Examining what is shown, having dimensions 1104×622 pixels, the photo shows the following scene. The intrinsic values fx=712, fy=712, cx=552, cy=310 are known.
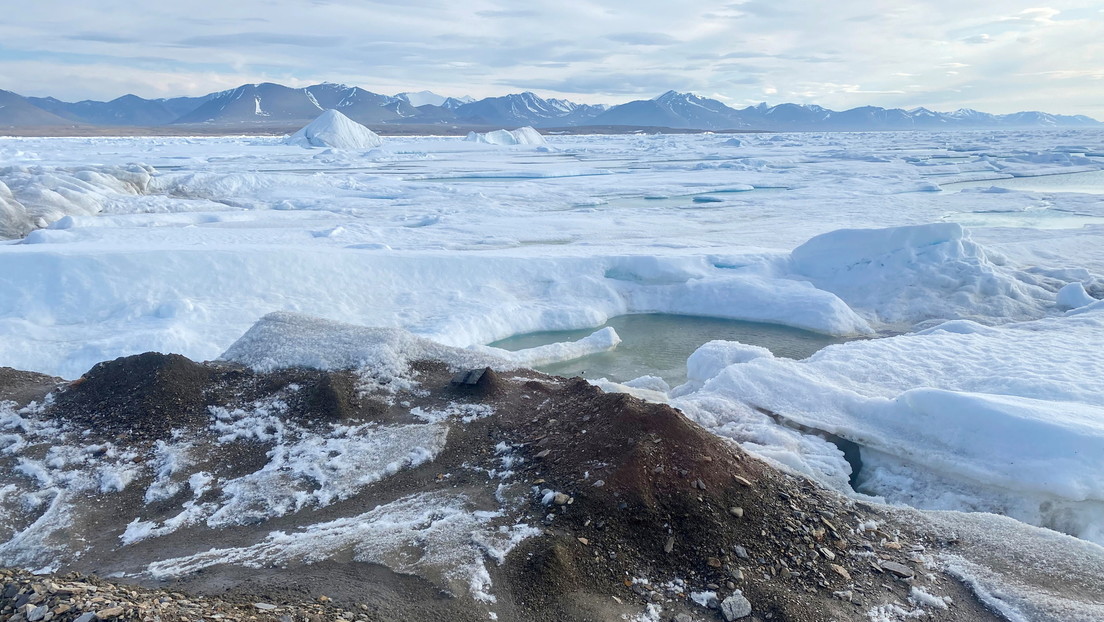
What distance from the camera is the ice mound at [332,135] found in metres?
53.9

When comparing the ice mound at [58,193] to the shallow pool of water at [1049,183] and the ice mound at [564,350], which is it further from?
the shallow pool of water at [1049,183]

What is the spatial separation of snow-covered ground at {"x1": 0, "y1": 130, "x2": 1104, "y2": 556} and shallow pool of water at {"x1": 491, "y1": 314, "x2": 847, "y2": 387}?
296mm

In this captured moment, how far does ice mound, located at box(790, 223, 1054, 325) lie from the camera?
11445 millimetres

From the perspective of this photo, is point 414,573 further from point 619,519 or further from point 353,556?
point 619,519

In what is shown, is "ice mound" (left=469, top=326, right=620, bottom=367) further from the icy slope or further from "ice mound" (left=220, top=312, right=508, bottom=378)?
the icy slope

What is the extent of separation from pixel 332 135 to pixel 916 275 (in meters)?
49.3

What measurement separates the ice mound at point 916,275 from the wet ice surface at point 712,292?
1.6 inches

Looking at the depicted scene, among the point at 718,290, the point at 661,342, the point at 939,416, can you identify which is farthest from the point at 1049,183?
the point at 939,416

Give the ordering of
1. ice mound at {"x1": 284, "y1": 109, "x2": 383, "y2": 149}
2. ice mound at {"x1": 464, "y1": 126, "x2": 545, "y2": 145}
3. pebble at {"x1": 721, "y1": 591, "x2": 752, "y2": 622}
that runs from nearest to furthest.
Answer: pebble at {"x1": 721, "y1": 591, "x2": 752, "y2": 622}, ice mound at {"x1": 284, "y1": 109, "x2": 383, "y2": 149}, ice mound at {"x1": 464, "y1": 126, "x2": 545, "y2": 145}

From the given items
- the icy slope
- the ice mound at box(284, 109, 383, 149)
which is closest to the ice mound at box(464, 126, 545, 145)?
the ice mound at box(284, 109, 383, 149)

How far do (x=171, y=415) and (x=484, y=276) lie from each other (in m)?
6.62

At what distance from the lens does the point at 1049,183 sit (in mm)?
30984

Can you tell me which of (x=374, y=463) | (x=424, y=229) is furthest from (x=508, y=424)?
(x=424, y=229)

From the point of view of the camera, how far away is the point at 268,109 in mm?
149500
